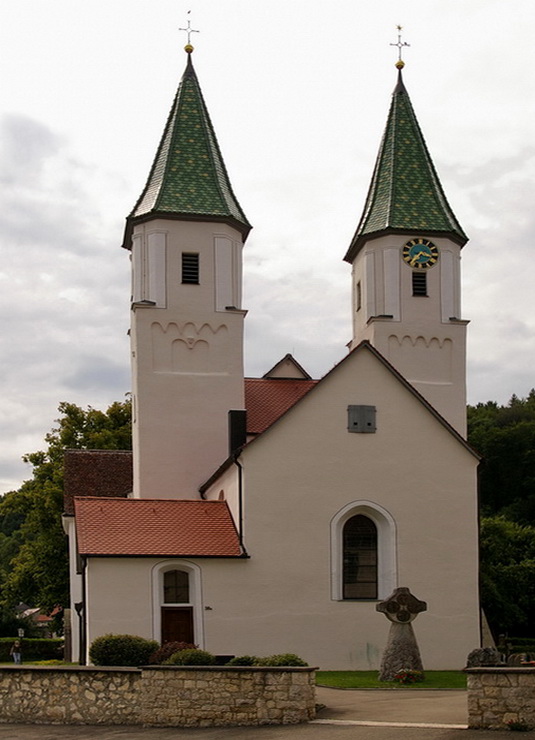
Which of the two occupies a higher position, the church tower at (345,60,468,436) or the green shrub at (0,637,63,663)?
the church tower at (345,60,468,436)

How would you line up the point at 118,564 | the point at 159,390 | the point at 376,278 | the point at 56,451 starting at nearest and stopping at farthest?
the point at 118,564
the point at 159,390
the point at 376,278
the point at 56,451

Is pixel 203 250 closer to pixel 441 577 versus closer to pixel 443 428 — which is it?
pixel 443 428

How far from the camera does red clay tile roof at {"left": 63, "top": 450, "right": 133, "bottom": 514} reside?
44.9 metres

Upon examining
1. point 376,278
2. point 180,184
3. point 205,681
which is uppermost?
point 180,184

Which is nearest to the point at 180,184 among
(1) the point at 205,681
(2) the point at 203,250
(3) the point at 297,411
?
(2) the point at 203,250

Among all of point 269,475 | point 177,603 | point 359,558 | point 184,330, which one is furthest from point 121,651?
point 184,330

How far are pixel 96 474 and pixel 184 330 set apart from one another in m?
10.4

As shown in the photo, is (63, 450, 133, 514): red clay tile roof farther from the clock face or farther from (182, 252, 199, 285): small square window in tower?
the clock face

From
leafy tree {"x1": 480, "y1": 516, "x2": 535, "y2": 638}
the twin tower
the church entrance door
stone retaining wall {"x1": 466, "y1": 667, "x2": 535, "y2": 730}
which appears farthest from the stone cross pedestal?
leafy tree {"x1": 480, "y1": 516, "x2": 535, "y2": 638}

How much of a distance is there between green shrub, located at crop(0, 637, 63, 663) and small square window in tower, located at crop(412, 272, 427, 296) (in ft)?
86.3

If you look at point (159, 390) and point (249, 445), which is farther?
point (159, 390)

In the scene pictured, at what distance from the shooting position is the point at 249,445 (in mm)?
32062

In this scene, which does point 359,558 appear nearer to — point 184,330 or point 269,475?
point 269,475

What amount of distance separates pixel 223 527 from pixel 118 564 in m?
3.59
